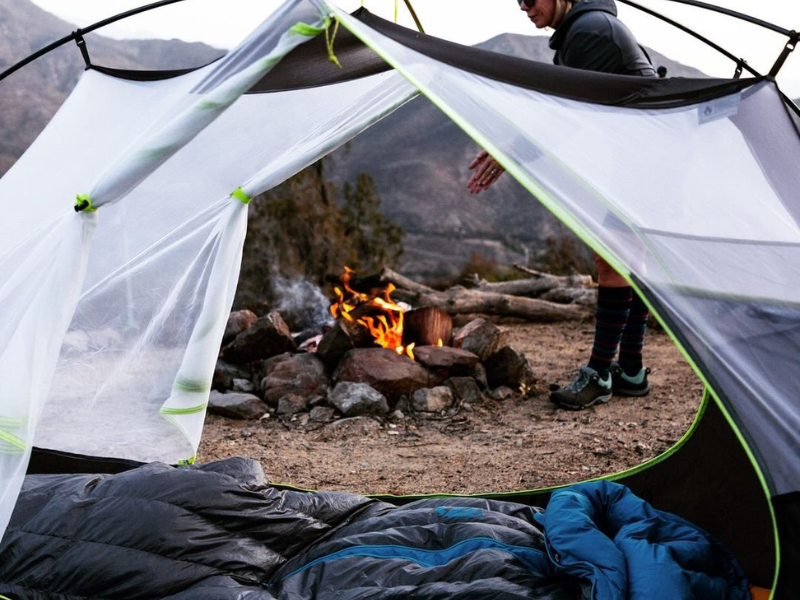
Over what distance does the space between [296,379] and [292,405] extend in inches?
6.9

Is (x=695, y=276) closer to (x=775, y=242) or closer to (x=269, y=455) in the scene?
(x=775, y=242)

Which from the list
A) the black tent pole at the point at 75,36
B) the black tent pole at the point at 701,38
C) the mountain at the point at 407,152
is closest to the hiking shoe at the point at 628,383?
the black tent pole at the point at 701,38

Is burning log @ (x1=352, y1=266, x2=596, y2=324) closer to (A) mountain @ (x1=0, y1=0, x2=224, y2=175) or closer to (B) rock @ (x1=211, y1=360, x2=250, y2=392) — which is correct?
(B) rock @ (x1=211, y1=360, x2=250, y2=392)

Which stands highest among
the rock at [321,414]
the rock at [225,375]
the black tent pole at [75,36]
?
the black tent pole at [75,36]

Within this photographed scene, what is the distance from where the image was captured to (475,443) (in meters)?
3.69

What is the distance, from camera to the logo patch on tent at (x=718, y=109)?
2029mm

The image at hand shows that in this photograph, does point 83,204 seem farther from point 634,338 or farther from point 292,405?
point 634,338

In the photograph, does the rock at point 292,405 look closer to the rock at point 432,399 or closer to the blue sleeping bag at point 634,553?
the rock at point 432,399

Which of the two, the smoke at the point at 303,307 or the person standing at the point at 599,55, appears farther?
the smoke at the point at 303,307

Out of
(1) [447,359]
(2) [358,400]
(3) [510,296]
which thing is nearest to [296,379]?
(2) [358,400]

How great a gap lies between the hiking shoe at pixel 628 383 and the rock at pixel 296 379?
4.94 feet

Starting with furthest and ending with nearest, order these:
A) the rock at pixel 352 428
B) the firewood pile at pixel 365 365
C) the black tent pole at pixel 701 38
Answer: the firewood pile at pixel 365 365
the rock at pixel 352 428
the black tent pole at pixel 701 38

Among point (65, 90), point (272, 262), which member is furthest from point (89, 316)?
point (65, 90)

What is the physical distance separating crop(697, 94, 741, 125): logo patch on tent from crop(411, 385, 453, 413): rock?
2397 mm
